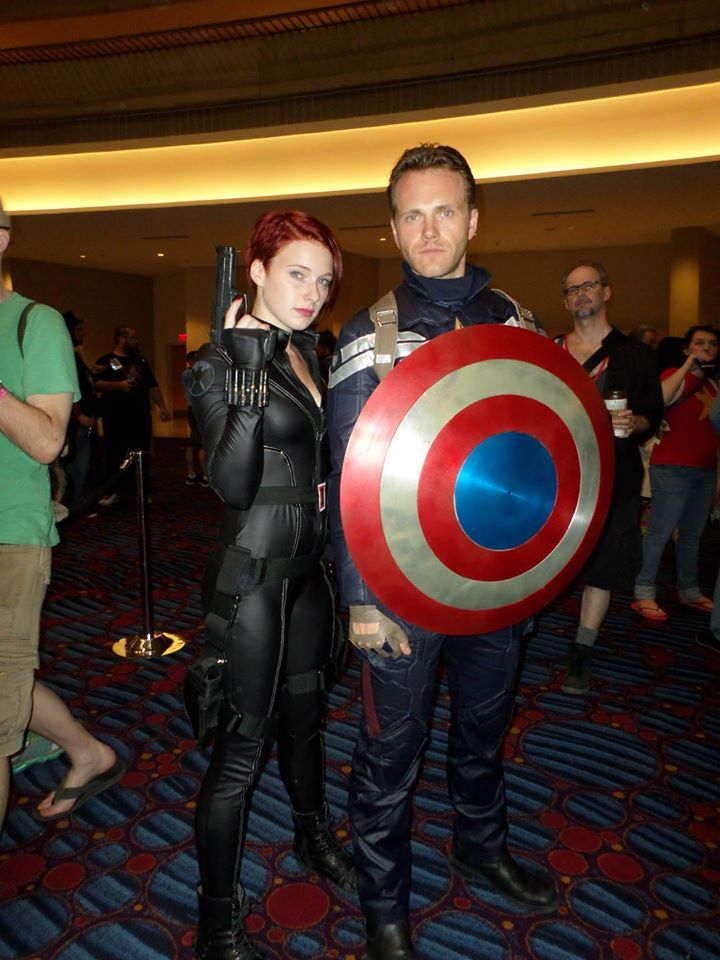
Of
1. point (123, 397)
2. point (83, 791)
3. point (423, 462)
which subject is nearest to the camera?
point (423, 462)

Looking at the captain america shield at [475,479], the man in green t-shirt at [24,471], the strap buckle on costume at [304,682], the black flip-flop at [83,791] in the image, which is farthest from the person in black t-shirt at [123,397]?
the captain america shield at [475,479]

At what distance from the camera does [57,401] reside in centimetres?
139

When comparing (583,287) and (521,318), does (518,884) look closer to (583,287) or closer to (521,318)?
(521,318)

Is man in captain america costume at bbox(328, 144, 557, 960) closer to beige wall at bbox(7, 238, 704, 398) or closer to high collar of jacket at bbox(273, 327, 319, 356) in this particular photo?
high collar of jacket at bbox(273, 327, 319, 356)

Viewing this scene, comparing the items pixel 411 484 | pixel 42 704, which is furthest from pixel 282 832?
pixel 411 484

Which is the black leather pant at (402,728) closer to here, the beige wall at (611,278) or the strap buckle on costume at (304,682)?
the strap buckle on costume at (304,682)

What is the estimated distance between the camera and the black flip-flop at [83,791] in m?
1.86

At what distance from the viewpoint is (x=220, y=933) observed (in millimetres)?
1299

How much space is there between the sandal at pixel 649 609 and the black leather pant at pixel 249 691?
8.05 feet

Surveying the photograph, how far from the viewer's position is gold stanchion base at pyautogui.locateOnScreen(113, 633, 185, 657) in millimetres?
2918

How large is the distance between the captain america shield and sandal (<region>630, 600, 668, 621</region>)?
2.28 m

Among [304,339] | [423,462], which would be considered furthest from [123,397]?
[423,462]

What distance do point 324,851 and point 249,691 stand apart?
1.94 feet

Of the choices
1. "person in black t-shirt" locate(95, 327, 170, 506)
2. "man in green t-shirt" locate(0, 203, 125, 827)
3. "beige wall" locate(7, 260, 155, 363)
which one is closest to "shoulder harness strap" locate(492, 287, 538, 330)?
"man in green t-shirt" locate(0, 203, 125, 827)
